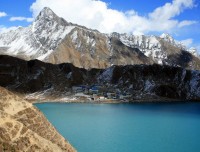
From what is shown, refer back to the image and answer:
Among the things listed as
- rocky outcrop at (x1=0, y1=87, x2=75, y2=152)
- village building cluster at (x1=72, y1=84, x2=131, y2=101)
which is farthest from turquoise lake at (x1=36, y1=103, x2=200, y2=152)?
village building cluster at (x1=72, y1=84, x2=131, y2=101)

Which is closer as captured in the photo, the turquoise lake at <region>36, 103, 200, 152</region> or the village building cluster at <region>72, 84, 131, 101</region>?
the turquoise lake at <region>36, 103, 200, 152</region>

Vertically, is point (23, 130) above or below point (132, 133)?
above

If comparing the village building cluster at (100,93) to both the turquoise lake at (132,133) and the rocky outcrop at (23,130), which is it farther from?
the rocky outcrop at (23,130)

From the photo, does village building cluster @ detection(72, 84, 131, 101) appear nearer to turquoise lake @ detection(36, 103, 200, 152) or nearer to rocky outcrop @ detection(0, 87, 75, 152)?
turquoise lake @ detection(36, 103, 200, 152)

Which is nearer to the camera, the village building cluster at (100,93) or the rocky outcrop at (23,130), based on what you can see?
the rocky outcrop at (23,130)

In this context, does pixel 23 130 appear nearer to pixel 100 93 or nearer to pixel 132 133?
pixel 132 133

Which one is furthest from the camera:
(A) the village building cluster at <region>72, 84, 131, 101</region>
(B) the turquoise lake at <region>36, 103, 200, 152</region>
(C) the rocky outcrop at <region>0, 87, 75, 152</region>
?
(A) the village building cluster at <region>72, 84, 131, 101</region>

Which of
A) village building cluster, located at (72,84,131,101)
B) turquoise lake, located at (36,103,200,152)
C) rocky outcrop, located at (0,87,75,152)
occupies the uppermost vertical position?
village building cluster, located at (72,84,131,101)

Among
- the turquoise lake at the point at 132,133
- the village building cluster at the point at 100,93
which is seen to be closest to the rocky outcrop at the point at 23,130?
the turquoise lake at the point at 132,133

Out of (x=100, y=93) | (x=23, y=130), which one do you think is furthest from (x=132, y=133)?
(x=100, y=93)
